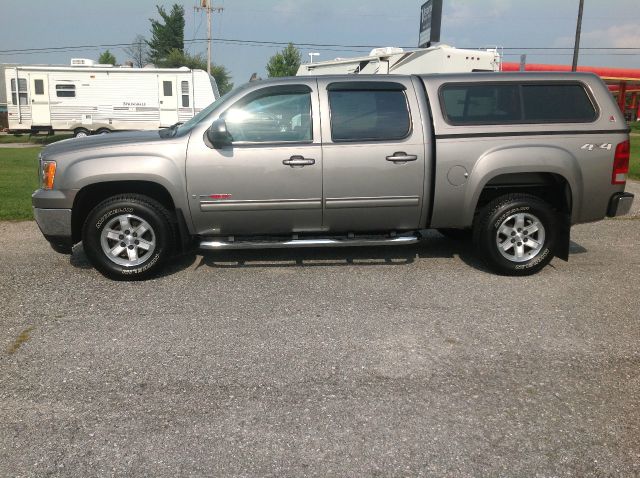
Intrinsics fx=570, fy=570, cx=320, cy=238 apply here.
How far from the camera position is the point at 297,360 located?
375cm

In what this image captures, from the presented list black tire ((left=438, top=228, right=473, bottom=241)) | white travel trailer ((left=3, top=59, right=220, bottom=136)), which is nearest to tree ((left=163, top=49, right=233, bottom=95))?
white travel trailer ((left=3, top=59, right=220, bottom=136))

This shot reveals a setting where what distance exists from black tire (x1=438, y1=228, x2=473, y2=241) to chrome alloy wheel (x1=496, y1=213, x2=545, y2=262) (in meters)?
0.73

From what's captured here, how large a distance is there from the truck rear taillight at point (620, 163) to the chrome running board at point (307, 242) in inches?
77.5

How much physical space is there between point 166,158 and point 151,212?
0.52 meters

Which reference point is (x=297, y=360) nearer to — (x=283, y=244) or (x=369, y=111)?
(x=283, y=244)

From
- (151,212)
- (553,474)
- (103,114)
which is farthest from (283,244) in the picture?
(103,114)

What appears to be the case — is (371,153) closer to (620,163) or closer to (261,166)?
(261,166)

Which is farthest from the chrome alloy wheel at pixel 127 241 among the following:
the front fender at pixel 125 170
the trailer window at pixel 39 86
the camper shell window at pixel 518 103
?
the trailer window at pixel 39 86

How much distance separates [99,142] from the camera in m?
5.34

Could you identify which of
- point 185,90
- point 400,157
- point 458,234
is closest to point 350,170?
point 400,157

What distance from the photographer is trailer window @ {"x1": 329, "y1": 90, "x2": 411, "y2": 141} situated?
211 inches

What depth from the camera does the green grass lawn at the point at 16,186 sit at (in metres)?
8.48

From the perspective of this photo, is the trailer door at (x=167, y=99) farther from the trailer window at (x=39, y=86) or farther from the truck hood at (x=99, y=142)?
the truck hood at (x=99, y=142)

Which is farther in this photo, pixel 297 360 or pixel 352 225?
pixel 352 225
